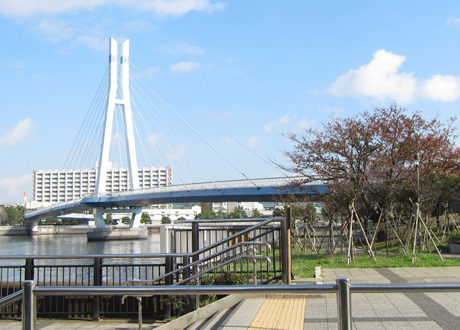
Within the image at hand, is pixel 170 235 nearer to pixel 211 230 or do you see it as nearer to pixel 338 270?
pixel 211 230

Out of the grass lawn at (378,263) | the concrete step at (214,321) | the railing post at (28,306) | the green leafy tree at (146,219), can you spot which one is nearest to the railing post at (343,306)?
the railing post at (28,306)

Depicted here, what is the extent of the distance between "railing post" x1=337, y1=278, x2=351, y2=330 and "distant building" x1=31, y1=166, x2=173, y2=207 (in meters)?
149

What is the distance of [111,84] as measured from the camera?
4897 cm

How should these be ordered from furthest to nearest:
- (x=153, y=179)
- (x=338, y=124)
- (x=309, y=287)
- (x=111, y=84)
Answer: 1. (x=153, y=179)
2. (x=111, y=84)
3. (x=338, y=124)
4. (x=309, y=287)

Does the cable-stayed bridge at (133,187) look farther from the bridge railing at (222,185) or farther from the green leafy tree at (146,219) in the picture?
the green leafy tree at (146,219)

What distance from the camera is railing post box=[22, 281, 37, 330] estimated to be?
3.01 metres

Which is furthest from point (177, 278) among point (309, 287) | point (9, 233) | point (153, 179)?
point (153, 179)

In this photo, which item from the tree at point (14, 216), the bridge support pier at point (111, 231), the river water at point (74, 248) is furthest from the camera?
the tree at point (14, 216)

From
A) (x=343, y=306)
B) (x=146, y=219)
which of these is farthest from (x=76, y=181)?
(x=343, y=306)

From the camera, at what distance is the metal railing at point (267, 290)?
8.87ft

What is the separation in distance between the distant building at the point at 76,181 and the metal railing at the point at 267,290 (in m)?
149

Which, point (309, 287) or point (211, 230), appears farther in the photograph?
point (211, 230)

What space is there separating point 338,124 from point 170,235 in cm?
912

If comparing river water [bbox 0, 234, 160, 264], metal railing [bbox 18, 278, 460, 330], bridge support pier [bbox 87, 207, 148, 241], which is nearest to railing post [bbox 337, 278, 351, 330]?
metal railing [bbox 18, 278, 460, 330]
